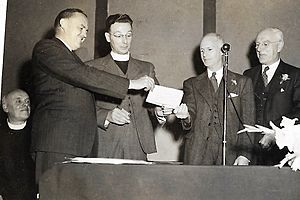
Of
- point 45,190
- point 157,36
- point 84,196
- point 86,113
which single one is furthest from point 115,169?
point 157,36

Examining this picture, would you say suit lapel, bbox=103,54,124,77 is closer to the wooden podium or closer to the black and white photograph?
the black and white photograph

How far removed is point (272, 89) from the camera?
4383 millimetres

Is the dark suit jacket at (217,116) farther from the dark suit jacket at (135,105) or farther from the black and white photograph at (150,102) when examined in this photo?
the dark suit jacket at (135,105)

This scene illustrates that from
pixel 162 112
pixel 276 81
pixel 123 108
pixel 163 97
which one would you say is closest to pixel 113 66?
pixel 123 108

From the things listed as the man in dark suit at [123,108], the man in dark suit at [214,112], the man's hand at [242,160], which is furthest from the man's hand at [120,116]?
the man's hand at [242,160]

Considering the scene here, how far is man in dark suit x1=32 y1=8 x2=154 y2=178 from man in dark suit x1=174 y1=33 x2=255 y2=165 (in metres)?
0.80

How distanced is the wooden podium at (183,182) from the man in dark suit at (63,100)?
96 cm

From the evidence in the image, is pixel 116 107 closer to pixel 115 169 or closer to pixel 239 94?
pixel 239 94

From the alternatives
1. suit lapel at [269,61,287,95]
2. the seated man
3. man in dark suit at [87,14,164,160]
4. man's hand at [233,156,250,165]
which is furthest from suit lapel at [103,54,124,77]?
suit lapel at [269,61,287,95]

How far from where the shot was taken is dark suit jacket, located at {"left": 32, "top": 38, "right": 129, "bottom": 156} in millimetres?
3371

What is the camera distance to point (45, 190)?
8.19 ft

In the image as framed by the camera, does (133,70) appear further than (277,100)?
No

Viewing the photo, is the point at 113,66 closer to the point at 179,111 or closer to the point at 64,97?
the point at 179,111

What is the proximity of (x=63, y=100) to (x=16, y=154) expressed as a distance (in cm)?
138
